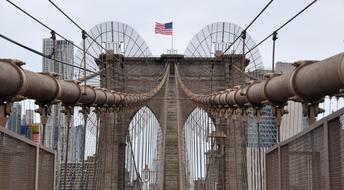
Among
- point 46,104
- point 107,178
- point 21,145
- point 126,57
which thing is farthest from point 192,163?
point 21,145

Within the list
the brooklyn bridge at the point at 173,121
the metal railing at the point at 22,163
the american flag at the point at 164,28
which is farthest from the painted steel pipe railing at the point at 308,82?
the american flag at the point at 164,28

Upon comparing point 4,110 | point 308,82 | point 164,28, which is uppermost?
point 164,28

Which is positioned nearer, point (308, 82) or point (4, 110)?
point (308, 82)

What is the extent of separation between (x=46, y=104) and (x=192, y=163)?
45.7ft

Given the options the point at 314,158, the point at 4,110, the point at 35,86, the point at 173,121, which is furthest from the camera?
the point at 173,121

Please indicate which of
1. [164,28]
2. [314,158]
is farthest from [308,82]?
[164,28]

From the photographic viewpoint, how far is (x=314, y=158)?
3529mm

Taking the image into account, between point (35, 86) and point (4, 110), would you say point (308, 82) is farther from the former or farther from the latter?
point (35, 86)

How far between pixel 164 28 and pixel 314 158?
27.6 meters

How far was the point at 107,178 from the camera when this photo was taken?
1054 inches

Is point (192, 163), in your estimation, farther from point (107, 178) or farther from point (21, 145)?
point (21, 145)

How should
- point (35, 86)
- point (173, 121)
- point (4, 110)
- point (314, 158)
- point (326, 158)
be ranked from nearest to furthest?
1. point (326, 158)
2. point (314, 158)
3. point (4, 110)
4. point (35, 86)
5. point (173, 121)

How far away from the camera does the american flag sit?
101 feet

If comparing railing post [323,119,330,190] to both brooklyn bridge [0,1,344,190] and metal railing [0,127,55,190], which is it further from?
metal railing [0,127,55,190]
